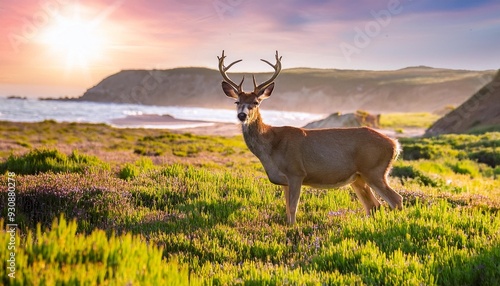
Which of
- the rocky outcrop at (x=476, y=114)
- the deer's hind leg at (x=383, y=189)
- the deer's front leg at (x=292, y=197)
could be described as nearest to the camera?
the deer's front leg at (x=292, y=197)

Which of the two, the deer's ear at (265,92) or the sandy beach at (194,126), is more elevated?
the deer's ear at (265,92)

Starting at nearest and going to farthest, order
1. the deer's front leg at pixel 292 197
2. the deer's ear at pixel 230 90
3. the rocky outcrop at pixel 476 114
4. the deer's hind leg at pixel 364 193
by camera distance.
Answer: the deer's front leg at pixel 292 197 → the deer's hind leg at pixel 364 193 → the deer's ear at pixel 230 90 → the rocky outcrop at pixel 476 114

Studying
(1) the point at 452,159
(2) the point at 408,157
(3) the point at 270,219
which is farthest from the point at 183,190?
(2) the point at 408,157

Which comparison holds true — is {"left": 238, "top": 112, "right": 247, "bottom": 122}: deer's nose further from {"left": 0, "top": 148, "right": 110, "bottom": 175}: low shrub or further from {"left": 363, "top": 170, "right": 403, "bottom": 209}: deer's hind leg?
{"left": 0, "top": 148, "right": 110, "bottom": 175}: low shrub

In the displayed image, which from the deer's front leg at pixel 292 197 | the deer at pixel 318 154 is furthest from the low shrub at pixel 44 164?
the deer's front leg at pixel 292 197

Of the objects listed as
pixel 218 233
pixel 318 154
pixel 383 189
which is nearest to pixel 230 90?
pixel 318 154

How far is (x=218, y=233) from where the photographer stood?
728 centimetres

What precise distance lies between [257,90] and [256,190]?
7.22 ft

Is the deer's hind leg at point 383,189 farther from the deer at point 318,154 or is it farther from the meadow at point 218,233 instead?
the meadow at point 218,233

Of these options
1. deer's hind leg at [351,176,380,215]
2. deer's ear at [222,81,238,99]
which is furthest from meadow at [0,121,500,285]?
deer's ear at [222,81,238,99]

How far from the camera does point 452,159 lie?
2166 cm

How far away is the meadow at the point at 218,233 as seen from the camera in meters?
4.23

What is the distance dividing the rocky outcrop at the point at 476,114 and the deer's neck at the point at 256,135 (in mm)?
40427

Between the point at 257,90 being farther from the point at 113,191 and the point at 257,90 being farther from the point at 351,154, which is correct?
the point at 113,191
